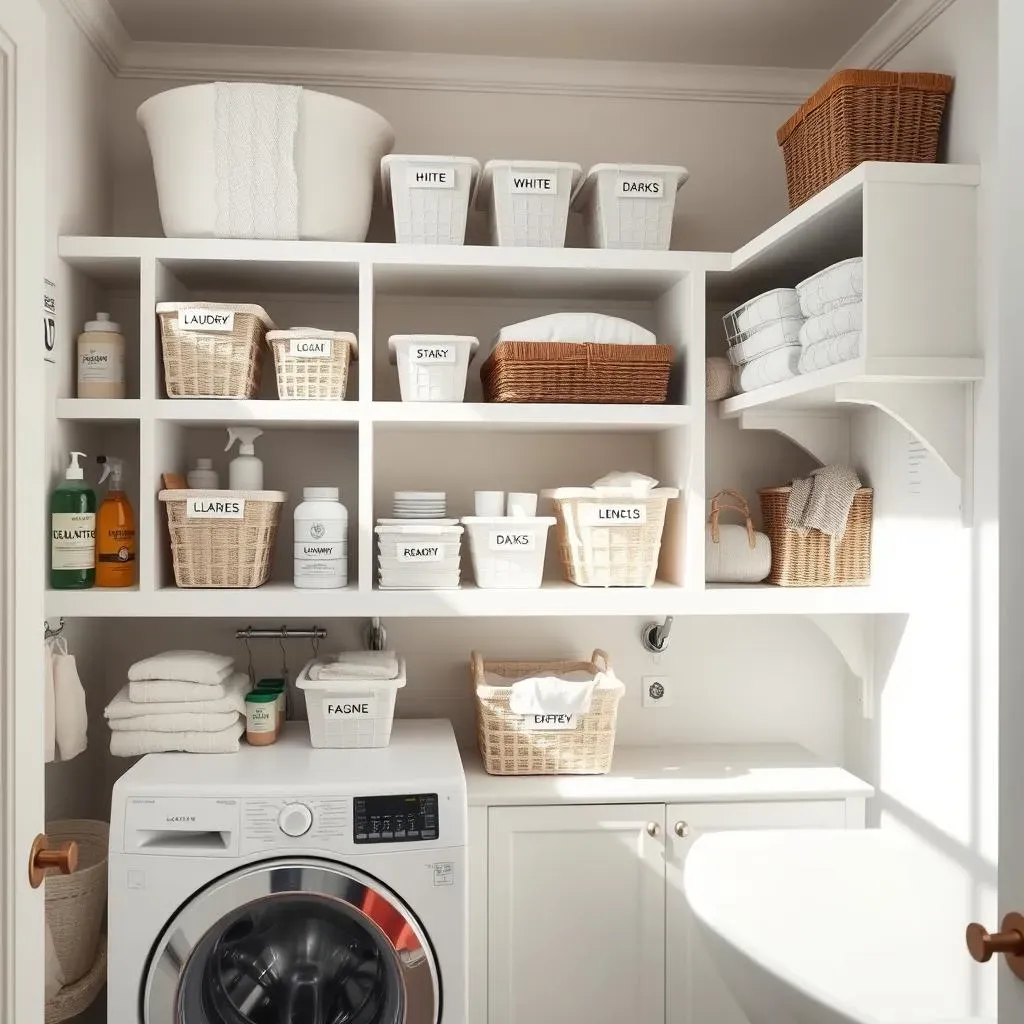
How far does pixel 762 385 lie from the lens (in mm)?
2174

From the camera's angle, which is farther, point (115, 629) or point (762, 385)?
point (115, 629)

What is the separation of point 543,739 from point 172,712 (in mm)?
851

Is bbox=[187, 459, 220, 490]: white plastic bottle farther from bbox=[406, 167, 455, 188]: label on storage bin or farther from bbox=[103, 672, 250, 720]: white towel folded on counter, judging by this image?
bbox=[406, 167, 455, 188]: label on storage bin

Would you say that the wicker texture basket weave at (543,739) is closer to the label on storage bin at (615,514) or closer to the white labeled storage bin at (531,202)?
the label on storage bin at (615,514)

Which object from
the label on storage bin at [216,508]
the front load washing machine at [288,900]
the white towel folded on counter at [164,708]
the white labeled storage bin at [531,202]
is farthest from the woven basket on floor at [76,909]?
the white labeled storage bin at [531,202]

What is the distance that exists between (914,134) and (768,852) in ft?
4.89

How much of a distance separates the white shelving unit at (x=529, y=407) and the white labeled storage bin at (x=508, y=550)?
0.04 metres

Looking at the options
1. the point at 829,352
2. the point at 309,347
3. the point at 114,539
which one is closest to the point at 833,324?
the point at 829,352

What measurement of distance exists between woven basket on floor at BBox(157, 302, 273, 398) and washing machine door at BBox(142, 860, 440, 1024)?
1.03 m

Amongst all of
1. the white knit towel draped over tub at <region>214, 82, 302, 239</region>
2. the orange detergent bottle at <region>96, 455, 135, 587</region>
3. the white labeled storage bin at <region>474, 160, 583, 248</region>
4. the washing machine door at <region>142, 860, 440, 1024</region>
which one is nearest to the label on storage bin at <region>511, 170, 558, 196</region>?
the white labeled storage bin at <region>474, 160, 583, 248</region>

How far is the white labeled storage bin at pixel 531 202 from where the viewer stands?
2.23 meters

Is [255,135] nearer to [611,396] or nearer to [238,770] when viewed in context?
[611,396]

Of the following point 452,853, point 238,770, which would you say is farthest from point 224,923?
point 452,853

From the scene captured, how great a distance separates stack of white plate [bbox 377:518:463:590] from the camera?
7.25 feet
